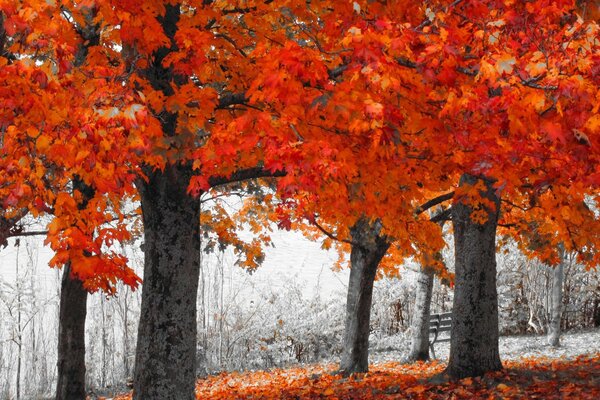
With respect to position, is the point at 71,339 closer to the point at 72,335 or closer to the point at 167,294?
the point at 72,335

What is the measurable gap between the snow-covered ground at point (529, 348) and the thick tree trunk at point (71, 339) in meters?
7.41

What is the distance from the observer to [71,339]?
9.62m

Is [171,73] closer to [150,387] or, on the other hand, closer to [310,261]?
[150,387]

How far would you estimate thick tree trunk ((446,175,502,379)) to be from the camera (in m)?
8.13

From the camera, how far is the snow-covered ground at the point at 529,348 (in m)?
14.2

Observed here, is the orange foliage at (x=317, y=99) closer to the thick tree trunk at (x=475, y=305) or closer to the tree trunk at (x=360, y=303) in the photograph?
the thick tree trunk at (x=475, y=305)

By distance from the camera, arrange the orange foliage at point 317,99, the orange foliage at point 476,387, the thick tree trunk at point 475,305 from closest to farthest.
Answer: the orange foliage at point 317,99 → the orange foliage at point 476,387 → the thick tree trunk at point 475,305

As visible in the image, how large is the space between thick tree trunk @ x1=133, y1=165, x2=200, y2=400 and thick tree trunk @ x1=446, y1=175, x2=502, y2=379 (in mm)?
3476

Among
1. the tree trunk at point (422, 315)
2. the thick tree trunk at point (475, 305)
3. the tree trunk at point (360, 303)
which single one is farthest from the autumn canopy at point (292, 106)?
the tree trunk at point (422, 315)

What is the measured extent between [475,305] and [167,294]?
389cm

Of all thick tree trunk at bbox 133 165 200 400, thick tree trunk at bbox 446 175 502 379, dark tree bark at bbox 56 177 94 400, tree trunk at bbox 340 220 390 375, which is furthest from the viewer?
tree trunk at bbox 340 220 390 375

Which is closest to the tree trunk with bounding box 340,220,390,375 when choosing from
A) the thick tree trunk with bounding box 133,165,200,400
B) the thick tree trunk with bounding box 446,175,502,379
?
the thick tree trunk with bounding box 446,175,502,379

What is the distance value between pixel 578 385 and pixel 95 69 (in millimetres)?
6071

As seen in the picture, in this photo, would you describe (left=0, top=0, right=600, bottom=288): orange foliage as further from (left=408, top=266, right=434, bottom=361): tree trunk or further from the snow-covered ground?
the snow-covered ground
